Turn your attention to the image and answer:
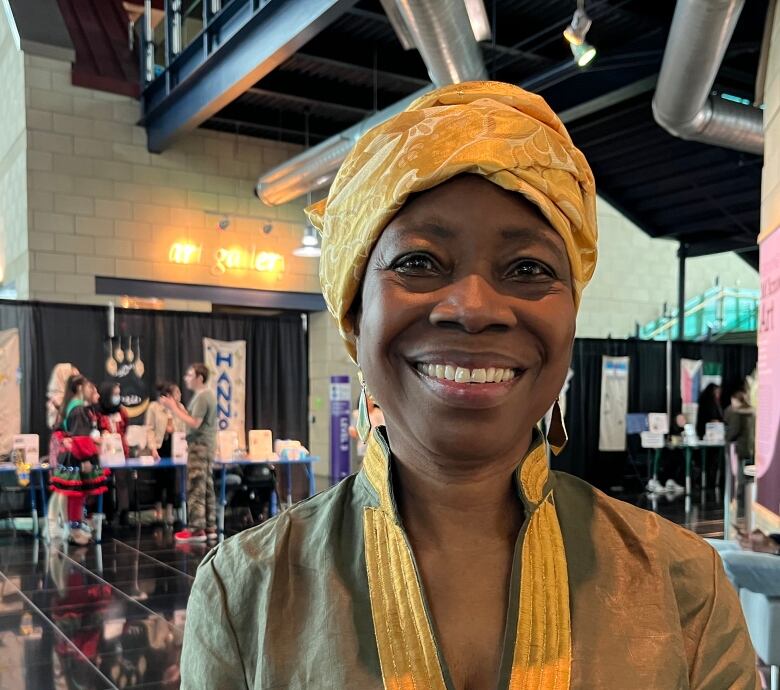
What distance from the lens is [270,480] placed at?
7.82 m

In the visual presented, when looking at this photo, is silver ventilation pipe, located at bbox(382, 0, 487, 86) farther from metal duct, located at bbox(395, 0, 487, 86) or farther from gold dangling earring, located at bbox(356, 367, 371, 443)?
gold dangling earring, located at bbox(356, 367, 371, 443)

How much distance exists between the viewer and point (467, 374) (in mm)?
739

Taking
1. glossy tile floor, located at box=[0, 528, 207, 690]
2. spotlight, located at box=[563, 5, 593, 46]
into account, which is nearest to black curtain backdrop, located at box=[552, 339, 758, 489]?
glossy tile floor, located at box=[0, 528, 207, 690]

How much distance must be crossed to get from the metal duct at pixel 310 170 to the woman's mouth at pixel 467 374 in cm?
639

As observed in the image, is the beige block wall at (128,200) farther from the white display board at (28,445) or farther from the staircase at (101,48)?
the white display board at (28,445)

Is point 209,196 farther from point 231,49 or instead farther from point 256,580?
point 256,580

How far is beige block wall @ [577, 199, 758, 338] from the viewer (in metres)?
13.2

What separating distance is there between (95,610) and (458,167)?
4.60m

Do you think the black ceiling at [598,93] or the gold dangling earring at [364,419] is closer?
the gold dangling earring at [364,419]

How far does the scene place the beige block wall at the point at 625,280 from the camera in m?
13.2

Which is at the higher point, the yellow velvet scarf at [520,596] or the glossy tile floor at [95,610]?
the yellow velvet scarf at [520,596]

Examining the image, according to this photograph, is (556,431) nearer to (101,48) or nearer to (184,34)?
(101,48)

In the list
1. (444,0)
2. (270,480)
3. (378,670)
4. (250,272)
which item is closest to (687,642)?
(378,670)

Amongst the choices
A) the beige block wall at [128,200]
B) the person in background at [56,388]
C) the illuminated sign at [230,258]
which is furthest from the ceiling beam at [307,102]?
the person in background at [56,388]
